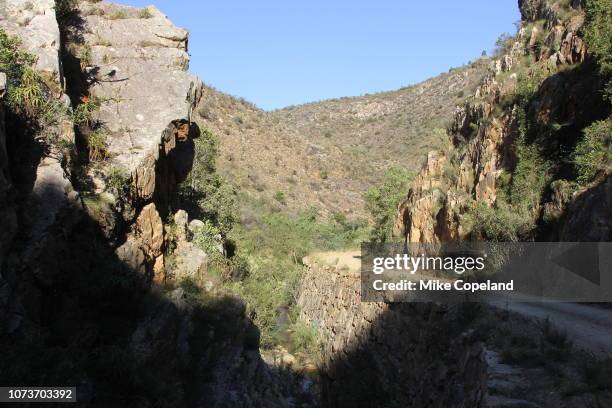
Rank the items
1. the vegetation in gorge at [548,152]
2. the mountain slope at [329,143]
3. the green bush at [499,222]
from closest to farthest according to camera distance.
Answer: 1. the vegetation in gorge at [548,152]
2. the green bush at [499,222]
3. the mountain slope at [329,143]

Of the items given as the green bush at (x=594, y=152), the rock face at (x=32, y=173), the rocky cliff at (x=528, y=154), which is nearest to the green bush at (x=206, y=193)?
the rocky cliff at (x=528, y=154)

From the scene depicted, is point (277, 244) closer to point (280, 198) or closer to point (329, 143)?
point (280, 198)

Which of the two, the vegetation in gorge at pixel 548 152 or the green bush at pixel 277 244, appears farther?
the green bush at pixel 277 244

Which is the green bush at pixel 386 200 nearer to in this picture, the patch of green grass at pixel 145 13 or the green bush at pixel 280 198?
the patch of green grass at pixel 145 13

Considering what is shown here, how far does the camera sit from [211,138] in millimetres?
24266

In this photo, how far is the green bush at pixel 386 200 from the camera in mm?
27172

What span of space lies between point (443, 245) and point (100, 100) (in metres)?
12.3

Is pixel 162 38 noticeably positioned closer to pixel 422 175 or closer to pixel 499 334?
pixel 499 334

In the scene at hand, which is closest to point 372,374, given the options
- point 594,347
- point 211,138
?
point 594,347

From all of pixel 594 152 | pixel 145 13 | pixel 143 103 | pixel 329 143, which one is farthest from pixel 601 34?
pixel 329 143

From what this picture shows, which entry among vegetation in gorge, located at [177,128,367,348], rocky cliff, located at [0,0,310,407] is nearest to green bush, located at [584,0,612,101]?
rocky cliff, located at [0,0,310,407]

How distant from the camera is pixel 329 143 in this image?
65.5m

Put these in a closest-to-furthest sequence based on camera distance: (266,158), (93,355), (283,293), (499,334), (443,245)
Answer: (93,355)
(499,334)
(443,245)
(283,293)
(266,158)

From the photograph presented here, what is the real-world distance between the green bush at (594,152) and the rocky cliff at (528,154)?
62 mm
